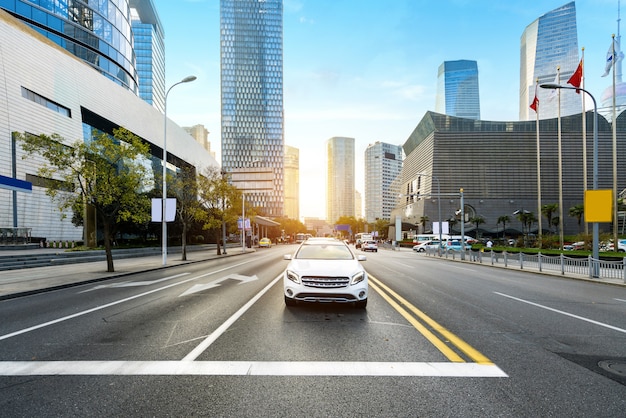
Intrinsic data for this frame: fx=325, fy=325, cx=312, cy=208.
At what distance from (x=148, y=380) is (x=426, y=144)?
311 ft

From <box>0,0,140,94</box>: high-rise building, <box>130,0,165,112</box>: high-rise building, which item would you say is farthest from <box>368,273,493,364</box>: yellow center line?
<box>130,0,165,112</box>: high-rise building

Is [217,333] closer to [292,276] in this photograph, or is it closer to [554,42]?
[292,276]

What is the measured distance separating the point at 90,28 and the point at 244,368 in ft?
196

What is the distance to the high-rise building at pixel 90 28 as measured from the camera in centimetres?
3953

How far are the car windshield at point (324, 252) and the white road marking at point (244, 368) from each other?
13.4ft

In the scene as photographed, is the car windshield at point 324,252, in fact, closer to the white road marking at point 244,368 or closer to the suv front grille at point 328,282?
the suv front grille at point 328,282

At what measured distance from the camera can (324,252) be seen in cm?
840

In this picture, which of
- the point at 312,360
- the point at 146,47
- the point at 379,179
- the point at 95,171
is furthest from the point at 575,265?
the point at 379,179

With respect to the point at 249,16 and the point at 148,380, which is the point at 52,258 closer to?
the point at 148,380

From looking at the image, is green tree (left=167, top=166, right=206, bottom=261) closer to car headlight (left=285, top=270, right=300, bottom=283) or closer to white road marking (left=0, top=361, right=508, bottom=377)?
car headlight (left=285, top=270, right=300, bottom=283)

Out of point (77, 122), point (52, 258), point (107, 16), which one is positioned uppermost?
point (107, 16)

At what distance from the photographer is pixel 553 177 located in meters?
85.3

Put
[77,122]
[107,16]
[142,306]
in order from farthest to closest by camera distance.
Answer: [107,16] → [77,122] → [142,306]

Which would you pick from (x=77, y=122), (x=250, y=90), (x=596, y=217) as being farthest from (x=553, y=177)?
(x=250, y=90)
